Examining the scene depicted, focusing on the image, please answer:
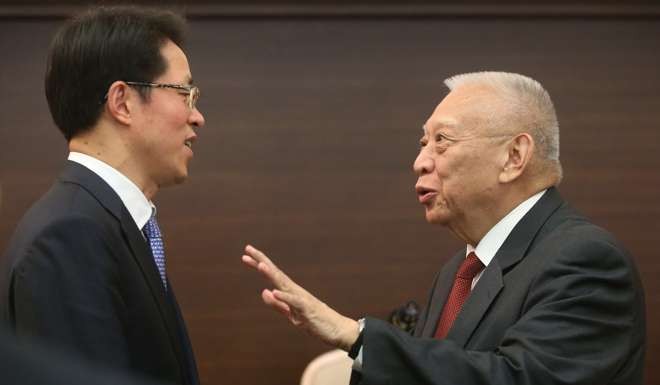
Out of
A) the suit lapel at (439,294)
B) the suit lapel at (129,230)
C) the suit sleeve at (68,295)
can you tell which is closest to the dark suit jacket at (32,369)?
the suit sleeve at (68,295)

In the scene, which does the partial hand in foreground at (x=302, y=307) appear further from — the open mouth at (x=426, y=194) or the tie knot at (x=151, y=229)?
the open mouth at (x=426, y=194)

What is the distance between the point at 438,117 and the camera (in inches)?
91.4

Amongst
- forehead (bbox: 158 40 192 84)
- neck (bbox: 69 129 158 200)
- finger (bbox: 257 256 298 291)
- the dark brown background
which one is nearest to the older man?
finger (bbox: 257 256 298 291)

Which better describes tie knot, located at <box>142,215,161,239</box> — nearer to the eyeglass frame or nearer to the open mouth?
the eyeglass frame

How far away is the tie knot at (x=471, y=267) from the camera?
2260 millimetres

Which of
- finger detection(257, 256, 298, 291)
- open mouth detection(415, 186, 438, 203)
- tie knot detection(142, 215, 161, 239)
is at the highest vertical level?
open mouth detection(415, 186, 438, 203)

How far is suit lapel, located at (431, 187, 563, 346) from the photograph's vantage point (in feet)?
6.77

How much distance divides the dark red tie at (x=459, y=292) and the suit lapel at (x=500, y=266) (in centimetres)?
12

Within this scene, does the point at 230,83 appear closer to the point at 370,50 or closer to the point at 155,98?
the point at 370,50

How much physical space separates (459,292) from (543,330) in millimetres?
412

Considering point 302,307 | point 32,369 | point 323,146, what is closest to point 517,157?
point 302,307

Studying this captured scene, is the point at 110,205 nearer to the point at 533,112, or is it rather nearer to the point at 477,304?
the point at 477,304

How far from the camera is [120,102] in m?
1.89

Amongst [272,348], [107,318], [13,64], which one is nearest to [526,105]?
[107,318]
